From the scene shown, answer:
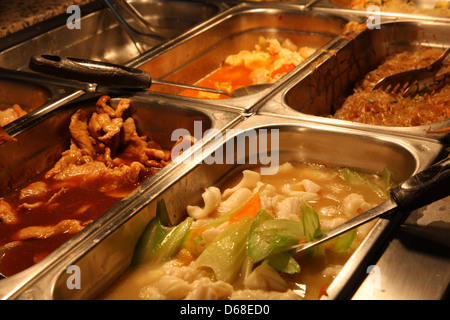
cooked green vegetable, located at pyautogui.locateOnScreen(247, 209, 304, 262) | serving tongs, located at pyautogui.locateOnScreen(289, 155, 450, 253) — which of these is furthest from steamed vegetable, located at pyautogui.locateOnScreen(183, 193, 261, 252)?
serving tongs, located at pyautogui.locateOnScreen(289, 155, 450, 253)

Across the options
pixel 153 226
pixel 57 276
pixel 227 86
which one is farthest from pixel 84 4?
pixel 57 276

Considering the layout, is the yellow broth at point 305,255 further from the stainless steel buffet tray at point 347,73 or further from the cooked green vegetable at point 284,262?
the stainless steel buffet tray at point 347,73

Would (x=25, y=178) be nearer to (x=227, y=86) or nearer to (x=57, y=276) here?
(x=57, y=276)

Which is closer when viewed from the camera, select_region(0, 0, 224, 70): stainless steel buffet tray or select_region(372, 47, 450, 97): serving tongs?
select_region(372, 47, 450, 97): serving tongs

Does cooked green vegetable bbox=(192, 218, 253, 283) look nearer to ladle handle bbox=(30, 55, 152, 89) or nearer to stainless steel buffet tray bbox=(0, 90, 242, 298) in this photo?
stainless steel buffet tray bbox=(0, 90, 242, 298)

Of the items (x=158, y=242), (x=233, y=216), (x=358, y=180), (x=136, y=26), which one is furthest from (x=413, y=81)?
(x=136, y=26)
